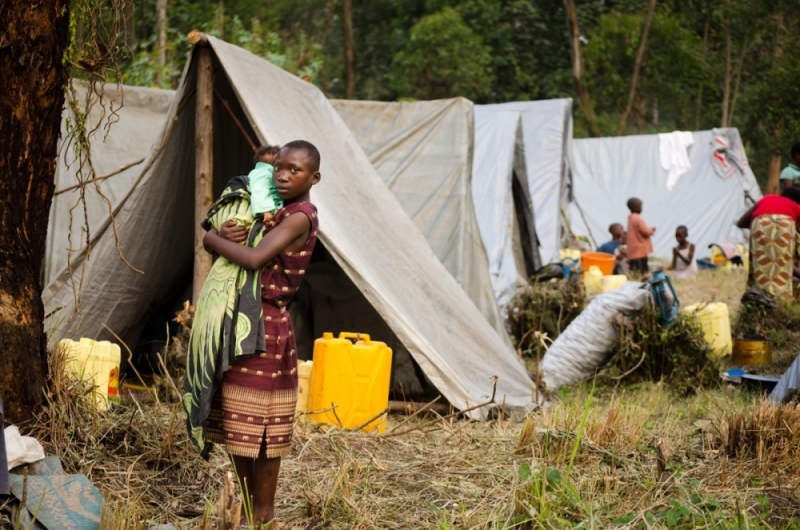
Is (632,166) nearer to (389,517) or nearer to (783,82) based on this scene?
(783,82)

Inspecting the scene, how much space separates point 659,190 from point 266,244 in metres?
13.5

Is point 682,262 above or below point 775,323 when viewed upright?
below

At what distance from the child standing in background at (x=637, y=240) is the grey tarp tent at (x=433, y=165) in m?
4.11

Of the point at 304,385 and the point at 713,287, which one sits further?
the point at 713,287

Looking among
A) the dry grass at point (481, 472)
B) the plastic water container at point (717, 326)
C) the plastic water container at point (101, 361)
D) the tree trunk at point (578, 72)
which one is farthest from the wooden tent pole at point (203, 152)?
the tree trunk at point (578, 72)

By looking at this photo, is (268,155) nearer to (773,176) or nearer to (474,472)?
(474,472)

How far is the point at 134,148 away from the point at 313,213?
17.1 feet

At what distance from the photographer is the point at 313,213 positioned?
288cm

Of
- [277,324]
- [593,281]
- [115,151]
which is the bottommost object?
[593,281]

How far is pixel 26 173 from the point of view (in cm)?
321

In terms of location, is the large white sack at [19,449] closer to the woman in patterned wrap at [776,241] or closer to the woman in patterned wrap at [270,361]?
the woman in patterned wrap at [270,361]

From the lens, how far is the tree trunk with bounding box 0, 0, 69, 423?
3129 millimetres

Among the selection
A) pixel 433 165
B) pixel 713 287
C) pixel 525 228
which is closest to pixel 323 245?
pixel 433 165

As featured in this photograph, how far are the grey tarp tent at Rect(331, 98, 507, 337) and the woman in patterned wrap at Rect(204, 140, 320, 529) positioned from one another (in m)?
4.34
